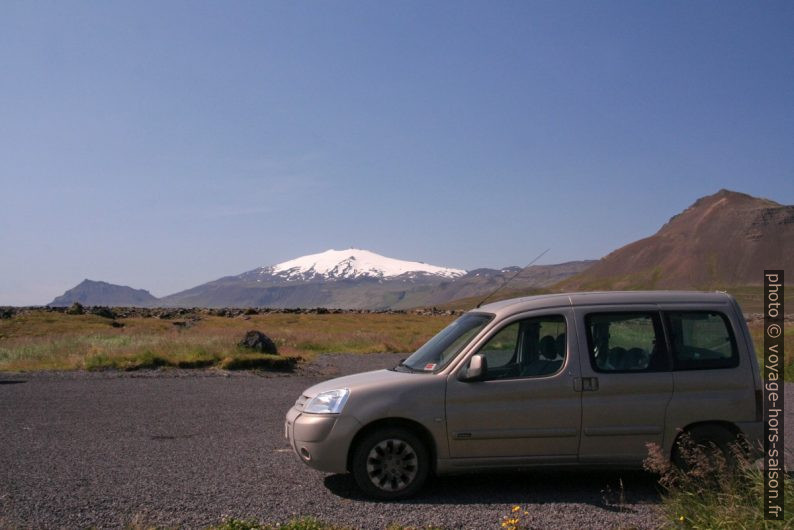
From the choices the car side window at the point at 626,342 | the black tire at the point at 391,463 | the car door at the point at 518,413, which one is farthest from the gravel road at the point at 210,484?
the car side window at the point at 626,342

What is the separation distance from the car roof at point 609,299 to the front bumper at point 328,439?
191 centimetres

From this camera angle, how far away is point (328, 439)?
23.6 feet

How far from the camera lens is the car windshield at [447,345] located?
769cm

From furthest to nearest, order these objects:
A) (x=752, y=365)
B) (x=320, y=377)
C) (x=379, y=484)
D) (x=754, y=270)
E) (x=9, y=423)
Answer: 1. (x=754, y=270)
2. (x=320, y=377)
3. (x=9, y=423)
4. (x=752, y=365)
5. (x=379, y=484)

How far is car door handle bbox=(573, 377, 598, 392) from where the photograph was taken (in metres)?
7.34

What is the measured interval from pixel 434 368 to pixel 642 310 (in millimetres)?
2160

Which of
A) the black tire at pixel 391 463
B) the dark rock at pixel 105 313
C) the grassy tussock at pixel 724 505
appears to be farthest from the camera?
the dark rock at pixel 105 313

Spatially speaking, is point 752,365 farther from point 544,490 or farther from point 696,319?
point 544,490

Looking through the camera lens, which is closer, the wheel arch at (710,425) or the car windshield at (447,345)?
the wheel arch at (710,425)

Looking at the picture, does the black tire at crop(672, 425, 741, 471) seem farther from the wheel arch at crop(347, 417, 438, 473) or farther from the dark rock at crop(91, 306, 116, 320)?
the dark rock at crop(91, 306, 116, 320)

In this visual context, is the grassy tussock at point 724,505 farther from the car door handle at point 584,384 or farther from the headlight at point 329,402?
the headlight at point 329,402

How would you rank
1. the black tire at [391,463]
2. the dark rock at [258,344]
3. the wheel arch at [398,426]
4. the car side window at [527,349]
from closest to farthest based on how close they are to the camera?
1. the black tire at [391,463]
2. the wheel arch at [398,426]
3. the car side window at [527,349]
4. the dark rock at [258,344]

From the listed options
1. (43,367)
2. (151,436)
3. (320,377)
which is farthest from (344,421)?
(43,367)

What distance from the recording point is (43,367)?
781 inches
